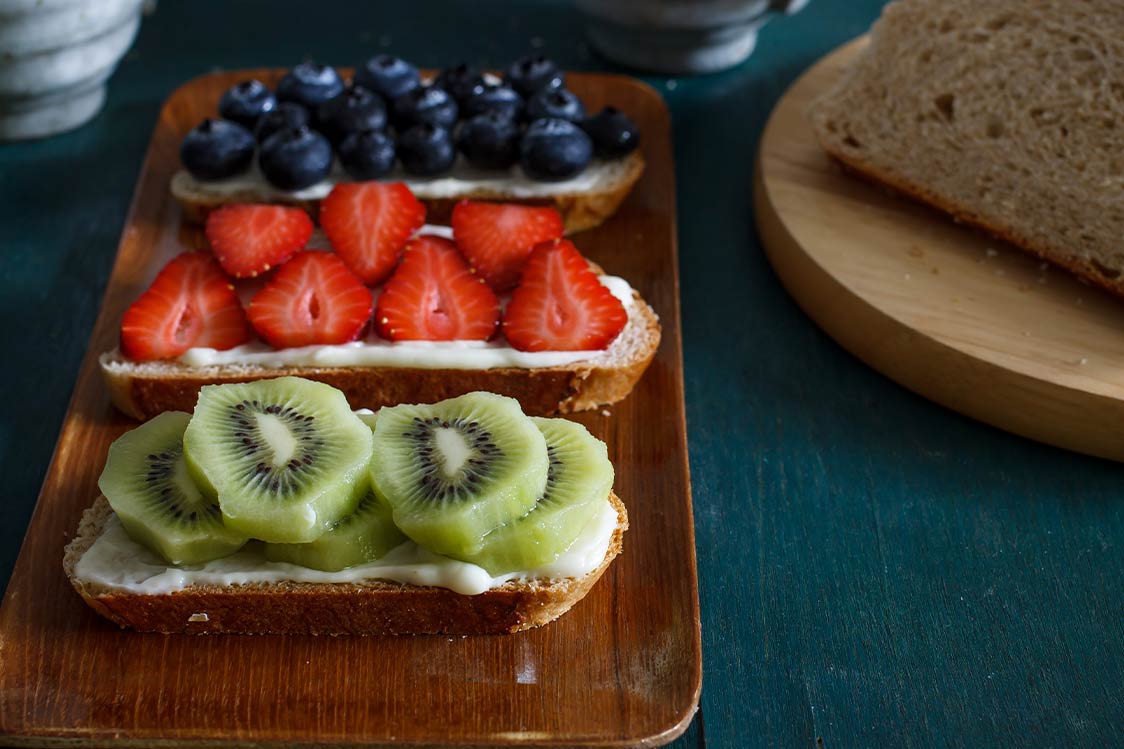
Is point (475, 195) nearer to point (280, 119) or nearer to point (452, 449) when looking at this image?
point (280, 119)

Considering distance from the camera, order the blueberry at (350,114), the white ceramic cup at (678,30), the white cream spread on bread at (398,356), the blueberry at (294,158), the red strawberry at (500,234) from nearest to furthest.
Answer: the white cream spread on bread at (398,356) < the red strawberry at (500,234) < the blueberry at (294,158) < the blueberry at (350,114) < the white ceramic cup at (678,30)

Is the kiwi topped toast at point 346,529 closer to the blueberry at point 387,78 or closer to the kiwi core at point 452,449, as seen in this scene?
the kiwi core at point 452,449

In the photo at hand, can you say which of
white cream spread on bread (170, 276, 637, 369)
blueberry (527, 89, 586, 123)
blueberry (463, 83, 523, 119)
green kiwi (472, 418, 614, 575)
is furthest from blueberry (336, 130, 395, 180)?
green kiwi (472, 418, 614, 575)

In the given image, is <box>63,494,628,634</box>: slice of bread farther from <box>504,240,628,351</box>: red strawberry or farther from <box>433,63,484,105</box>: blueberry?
<box>433,63,484,105</box>: blueberry

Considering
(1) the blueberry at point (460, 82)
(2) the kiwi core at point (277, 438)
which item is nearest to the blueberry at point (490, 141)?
(1) the blueberry at point (460, 82)

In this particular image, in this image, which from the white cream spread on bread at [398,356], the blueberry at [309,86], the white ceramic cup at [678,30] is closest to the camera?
the white cream spread on bread at [398,356]

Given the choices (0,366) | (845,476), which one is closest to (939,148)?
(845,476)

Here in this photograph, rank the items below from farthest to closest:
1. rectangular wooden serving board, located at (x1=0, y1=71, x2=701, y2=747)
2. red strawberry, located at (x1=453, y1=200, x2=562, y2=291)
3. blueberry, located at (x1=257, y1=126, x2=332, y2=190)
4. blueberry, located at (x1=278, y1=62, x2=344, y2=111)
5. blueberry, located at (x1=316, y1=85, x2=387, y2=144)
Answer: blueberry, located at (x1=278, y1=62, x2=344, y2=111) < blueberry, located at (x1=316, y1=85, x2=387, y2=144) < blueberry, located at (x1=257, y1=126, x2=332, y2=190) < red strawberry, located at (x1=453, y1=200, x2=562, y2=291) < rectangular wooden serving board, located at (x1=0, y1=71, x2=701, y2=747)
